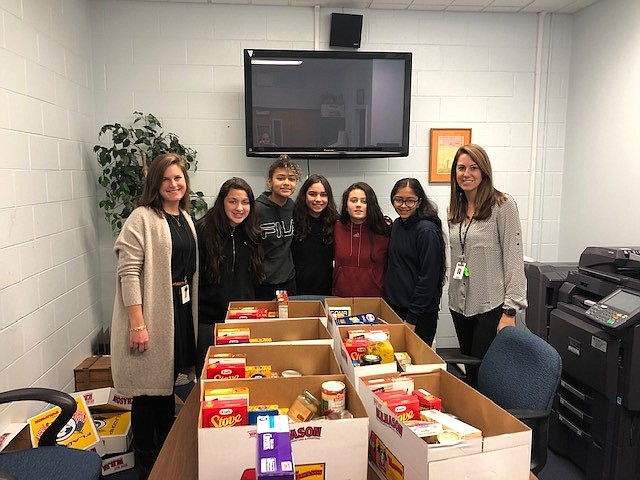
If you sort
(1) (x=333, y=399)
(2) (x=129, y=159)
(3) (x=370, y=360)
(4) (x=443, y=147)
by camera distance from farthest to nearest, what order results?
(4) (x=443, y=147) → (2) (x=129, y=159) → (3) (x=370, y=360) → (1) (x=333, y=399)

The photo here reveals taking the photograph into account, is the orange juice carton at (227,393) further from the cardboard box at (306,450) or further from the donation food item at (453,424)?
the donation food item at (453,424)

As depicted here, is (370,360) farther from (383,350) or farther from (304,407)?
(304,407)

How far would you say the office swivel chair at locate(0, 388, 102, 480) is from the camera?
1631 millimetres

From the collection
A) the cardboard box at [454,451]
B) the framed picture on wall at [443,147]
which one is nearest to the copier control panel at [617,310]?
the cardboard box at [454,451]

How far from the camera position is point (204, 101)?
372 centimetres

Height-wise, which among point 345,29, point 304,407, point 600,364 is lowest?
point 600,364

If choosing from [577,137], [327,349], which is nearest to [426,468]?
[327,349]

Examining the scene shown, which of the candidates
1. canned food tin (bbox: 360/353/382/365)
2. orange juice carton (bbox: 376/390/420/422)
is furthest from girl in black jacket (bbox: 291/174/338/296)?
orange juice carton (bbox: 376/390/420/422)

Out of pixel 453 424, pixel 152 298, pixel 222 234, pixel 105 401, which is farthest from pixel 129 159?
pixel 453 424

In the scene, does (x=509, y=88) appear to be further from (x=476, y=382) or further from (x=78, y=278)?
(x=78, y=278)

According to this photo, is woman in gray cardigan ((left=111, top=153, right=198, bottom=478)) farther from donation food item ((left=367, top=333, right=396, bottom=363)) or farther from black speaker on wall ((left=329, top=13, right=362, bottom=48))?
black speaker on wall ((left=329, top=13, right=362, bottom=48))

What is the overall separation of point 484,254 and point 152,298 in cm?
171

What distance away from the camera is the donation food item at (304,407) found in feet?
4.26

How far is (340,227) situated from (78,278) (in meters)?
1.87
